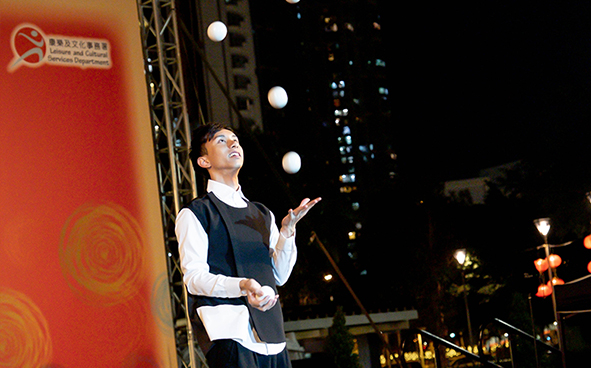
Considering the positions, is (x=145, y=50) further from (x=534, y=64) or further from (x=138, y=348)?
(x=534, y=64)

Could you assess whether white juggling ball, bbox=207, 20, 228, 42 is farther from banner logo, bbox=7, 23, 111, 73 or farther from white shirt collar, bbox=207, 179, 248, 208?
white shirt collar, bbox=207, 179, 248, 208

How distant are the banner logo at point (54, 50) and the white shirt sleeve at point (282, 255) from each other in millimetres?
2128

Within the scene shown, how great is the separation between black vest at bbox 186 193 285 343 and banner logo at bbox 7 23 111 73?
2074 millimetres

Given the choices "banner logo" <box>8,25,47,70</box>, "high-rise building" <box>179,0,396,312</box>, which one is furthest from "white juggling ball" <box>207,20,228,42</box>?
"high-rise building" <box>179,0,396,312</box>

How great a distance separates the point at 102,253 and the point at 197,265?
1936mm

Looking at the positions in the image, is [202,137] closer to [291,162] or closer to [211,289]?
[211,289]

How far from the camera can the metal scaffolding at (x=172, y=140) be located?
3293 mm

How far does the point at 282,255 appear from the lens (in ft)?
4.91

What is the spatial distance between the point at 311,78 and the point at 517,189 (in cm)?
1599

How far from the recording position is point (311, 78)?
2694 centimetres

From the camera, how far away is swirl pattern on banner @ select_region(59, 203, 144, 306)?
2.98 metres

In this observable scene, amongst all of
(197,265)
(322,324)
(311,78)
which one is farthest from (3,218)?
(311,78)

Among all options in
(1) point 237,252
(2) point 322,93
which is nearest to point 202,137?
(1) point 237,252

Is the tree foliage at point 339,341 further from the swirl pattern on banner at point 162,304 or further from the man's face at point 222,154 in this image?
the man's face at point 222,154
